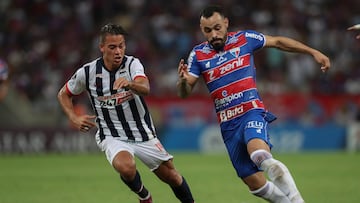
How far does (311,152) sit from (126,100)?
14.1 metres

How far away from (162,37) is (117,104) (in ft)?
52.6

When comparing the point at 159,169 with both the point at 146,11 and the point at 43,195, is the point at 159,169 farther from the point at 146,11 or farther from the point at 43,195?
the point at 146,11

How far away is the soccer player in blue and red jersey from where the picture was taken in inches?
335

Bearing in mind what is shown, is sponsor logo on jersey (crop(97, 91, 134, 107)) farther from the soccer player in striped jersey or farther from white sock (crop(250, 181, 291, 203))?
white sock (crop(250, 181, 291, 203))

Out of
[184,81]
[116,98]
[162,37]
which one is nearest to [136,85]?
[184,81]

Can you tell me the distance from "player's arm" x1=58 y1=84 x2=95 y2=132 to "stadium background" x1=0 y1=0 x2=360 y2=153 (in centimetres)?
1367

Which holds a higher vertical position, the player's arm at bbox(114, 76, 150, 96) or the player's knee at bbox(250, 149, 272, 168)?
the player's arm at bbox(114, 76, 150, 96)

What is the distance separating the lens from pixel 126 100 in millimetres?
9219

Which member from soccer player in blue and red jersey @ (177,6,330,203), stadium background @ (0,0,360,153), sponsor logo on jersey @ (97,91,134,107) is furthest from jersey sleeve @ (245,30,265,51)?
stadium background @ (0,0,360,153)

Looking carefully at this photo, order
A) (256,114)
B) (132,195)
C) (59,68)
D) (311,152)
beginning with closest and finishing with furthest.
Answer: (256,114)
(132,195)
(311,152)
(59,68)

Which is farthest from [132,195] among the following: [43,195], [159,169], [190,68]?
[190,68]

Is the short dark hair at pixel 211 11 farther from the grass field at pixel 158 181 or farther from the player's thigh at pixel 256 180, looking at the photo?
the grass field at pixel 158 181

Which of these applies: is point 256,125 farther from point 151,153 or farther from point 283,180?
point 151,153

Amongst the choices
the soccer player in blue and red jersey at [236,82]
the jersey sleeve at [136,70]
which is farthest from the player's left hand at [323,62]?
the jersey sleeve at [136,70]
